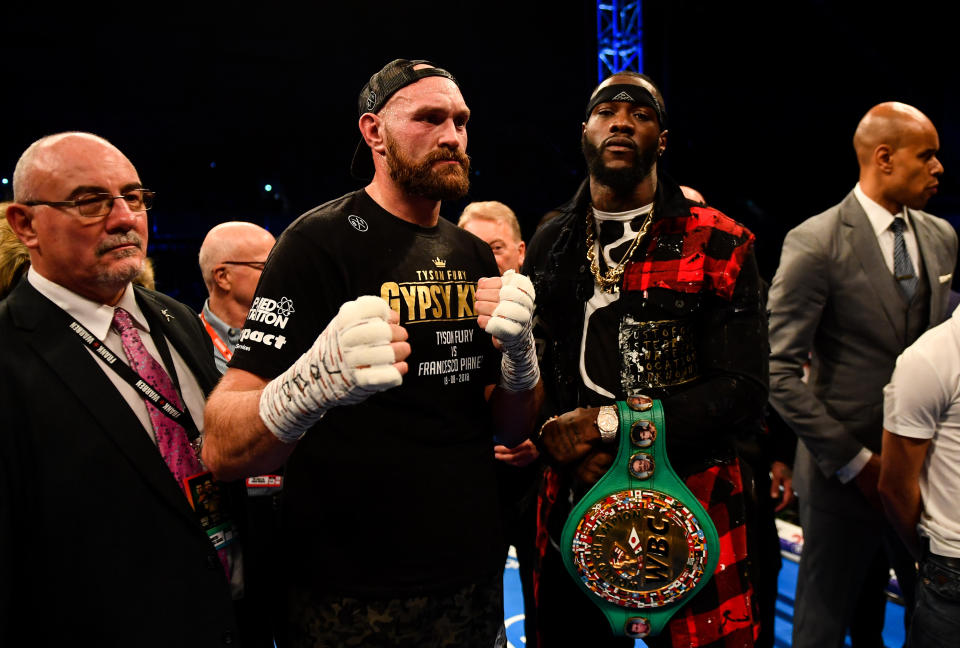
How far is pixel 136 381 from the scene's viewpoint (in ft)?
4.49

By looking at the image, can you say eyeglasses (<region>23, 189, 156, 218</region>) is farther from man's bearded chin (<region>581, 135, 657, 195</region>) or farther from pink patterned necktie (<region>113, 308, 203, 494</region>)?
man's bearded chin (<region>581, 135, 657, 195</region>)

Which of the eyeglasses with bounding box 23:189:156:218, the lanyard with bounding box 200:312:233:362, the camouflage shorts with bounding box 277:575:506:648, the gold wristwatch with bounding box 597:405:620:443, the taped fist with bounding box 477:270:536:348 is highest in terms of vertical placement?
the eyeglasses with bounding box 23:189:156:218

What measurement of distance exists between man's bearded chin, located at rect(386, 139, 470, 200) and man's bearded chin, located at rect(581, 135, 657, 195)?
20.9 inches

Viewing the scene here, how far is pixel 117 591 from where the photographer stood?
120 cm

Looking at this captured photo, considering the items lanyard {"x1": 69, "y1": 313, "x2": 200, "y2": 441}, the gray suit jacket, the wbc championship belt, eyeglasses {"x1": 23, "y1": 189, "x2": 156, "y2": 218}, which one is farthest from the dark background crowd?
lanyard {"x1": 69, "y1": 313, "x2": 200, "y2": 441}

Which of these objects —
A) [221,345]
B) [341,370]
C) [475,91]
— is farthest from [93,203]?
[475,91]

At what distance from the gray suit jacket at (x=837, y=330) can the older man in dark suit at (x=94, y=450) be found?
6.27ft

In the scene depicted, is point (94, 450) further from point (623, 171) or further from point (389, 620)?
point (623, 171)

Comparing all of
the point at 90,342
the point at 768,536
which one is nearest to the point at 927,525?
the point at 768,536

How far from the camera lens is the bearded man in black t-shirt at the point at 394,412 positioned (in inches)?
49.8

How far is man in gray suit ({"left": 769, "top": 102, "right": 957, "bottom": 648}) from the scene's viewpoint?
2.24 meters

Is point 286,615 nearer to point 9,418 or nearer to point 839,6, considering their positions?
point 9,418

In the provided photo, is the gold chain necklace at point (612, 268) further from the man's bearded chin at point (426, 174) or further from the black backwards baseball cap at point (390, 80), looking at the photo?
the black backwards baseball cap at point (390, 80)

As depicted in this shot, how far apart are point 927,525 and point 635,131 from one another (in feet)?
4.41
